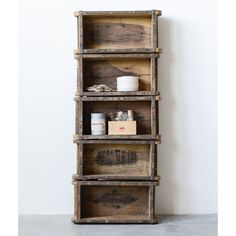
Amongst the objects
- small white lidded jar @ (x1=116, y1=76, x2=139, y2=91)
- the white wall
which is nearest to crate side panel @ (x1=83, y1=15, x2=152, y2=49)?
the white wall

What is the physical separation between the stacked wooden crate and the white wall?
13 cm

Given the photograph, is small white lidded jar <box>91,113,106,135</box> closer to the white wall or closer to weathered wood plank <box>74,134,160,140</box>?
weathered wood plank <box>74,134,160,140</box>

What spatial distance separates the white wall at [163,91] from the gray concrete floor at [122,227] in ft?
0.57

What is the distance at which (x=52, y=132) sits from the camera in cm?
363

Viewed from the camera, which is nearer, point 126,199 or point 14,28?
point 14,28

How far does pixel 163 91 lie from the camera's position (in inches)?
143

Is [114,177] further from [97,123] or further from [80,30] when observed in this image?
[80,30]

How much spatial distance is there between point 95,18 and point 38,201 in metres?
1.44

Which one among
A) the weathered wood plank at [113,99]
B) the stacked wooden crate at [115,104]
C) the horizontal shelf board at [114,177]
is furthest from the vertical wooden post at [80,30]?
the horizontal shelf board at [114,177]

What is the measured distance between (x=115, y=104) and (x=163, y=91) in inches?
14.9

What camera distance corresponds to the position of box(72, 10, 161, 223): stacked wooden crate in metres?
3.43

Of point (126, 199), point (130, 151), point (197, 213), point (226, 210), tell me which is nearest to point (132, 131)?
point (130, 151)

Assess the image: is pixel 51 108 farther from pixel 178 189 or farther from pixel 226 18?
pixel 226 18

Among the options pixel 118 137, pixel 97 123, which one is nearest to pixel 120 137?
pixel 118 137
